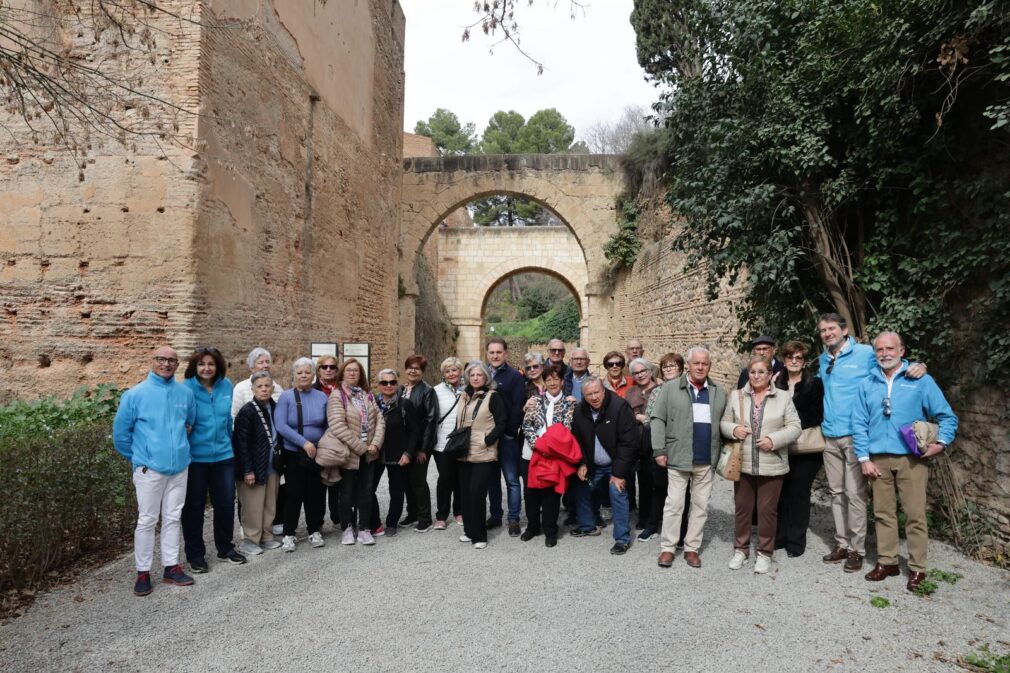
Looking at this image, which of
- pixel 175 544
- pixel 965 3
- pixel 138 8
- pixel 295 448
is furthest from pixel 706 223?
pixel 138 8

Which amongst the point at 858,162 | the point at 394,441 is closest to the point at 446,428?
the point at 394,441

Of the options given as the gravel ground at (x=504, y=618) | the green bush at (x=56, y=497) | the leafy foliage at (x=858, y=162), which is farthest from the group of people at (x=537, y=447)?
the leafy foliage at (x=858, y=162)

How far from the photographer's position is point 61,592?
3.98m

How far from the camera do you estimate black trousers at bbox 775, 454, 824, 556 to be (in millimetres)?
4742

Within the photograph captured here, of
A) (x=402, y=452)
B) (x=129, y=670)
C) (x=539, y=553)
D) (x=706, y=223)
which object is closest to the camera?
(x=129, y=670)

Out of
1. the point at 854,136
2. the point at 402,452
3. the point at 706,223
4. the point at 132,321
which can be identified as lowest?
the point at 402,452

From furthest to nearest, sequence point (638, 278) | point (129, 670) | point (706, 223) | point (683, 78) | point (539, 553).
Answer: point (638, 278) < point (683, 78) < point (706, 223) < point (539, 553) < point (129, 670)

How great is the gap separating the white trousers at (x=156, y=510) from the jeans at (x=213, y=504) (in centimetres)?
19

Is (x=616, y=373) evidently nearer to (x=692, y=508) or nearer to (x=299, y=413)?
(x=692, y=508)

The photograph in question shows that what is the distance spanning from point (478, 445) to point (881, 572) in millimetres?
3036

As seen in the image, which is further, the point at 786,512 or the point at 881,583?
the point at 786,512

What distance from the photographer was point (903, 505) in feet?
13.7

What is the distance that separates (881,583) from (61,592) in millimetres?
5456

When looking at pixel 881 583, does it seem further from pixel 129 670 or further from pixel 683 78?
pixel 683 78
